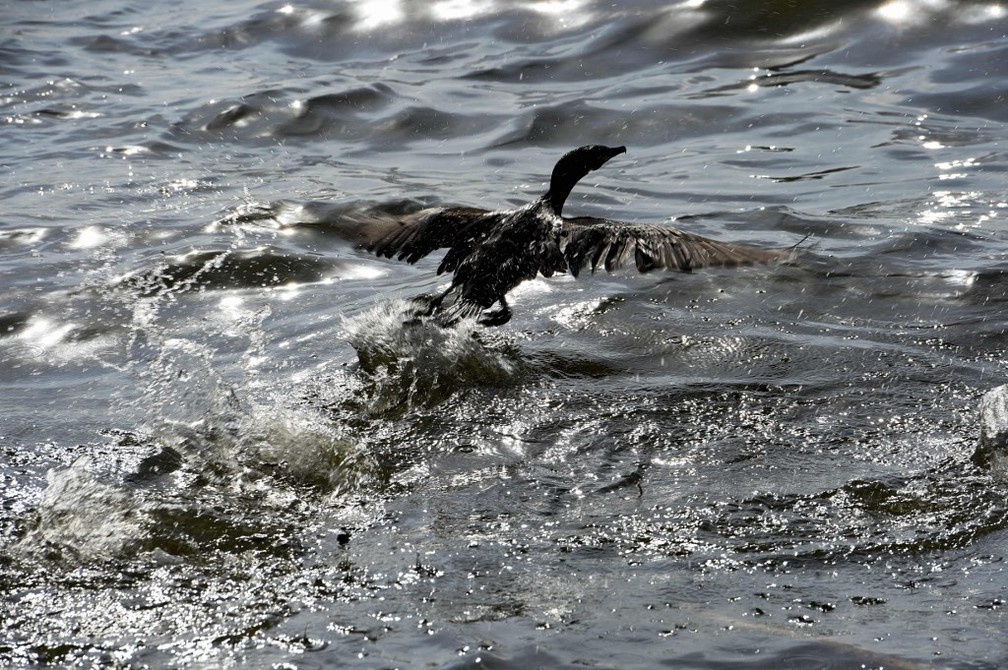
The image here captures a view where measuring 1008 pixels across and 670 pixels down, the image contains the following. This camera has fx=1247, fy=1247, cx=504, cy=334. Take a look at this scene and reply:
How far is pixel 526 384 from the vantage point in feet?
18.4

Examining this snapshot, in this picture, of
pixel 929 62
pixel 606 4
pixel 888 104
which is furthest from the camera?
pixel 606 4

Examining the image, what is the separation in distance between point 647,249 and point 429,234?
143 cm

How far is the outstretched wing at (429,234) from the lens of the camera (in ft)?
21.9

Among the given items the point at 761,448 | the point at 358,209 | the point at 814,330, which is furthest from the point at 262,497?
the point at 358,209

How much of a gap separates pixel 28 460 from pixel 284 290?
2.69m

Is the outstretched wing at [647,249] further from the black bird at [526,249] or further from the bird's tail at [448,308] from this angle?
the bird's tail at [448,308]

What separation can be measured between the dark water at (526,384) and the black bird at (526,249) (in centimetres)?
23

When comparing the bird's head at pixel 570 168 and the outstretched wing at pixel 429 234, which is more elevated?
the bird's head at pixel 570 168

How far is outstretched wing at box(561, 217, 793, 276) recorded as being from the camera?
229 inches

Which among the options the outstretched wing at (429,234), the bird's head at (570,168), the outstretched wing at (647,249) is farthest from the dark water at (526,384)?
the bird's head at (570,168)

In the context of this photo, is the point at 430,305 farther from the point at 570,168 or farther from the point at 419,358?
the point at 570,168

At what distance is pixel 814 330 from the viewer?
242 inches

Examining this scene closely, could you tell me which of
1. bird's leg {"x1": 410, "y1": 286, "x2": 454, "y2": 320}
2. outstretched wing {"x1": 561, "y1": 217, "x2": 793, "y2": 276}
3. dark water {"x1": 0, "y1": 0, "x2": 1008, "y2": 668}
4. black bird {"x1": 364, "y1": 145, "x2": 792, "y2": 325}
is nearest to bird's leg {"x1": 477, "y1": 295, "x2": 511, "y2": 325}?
black bird {"x1": 364, "y1": 145, "x2": 792, "y2": 325}

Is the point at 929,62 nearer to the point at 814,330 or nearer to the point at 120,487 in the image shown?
the point at 814,330
